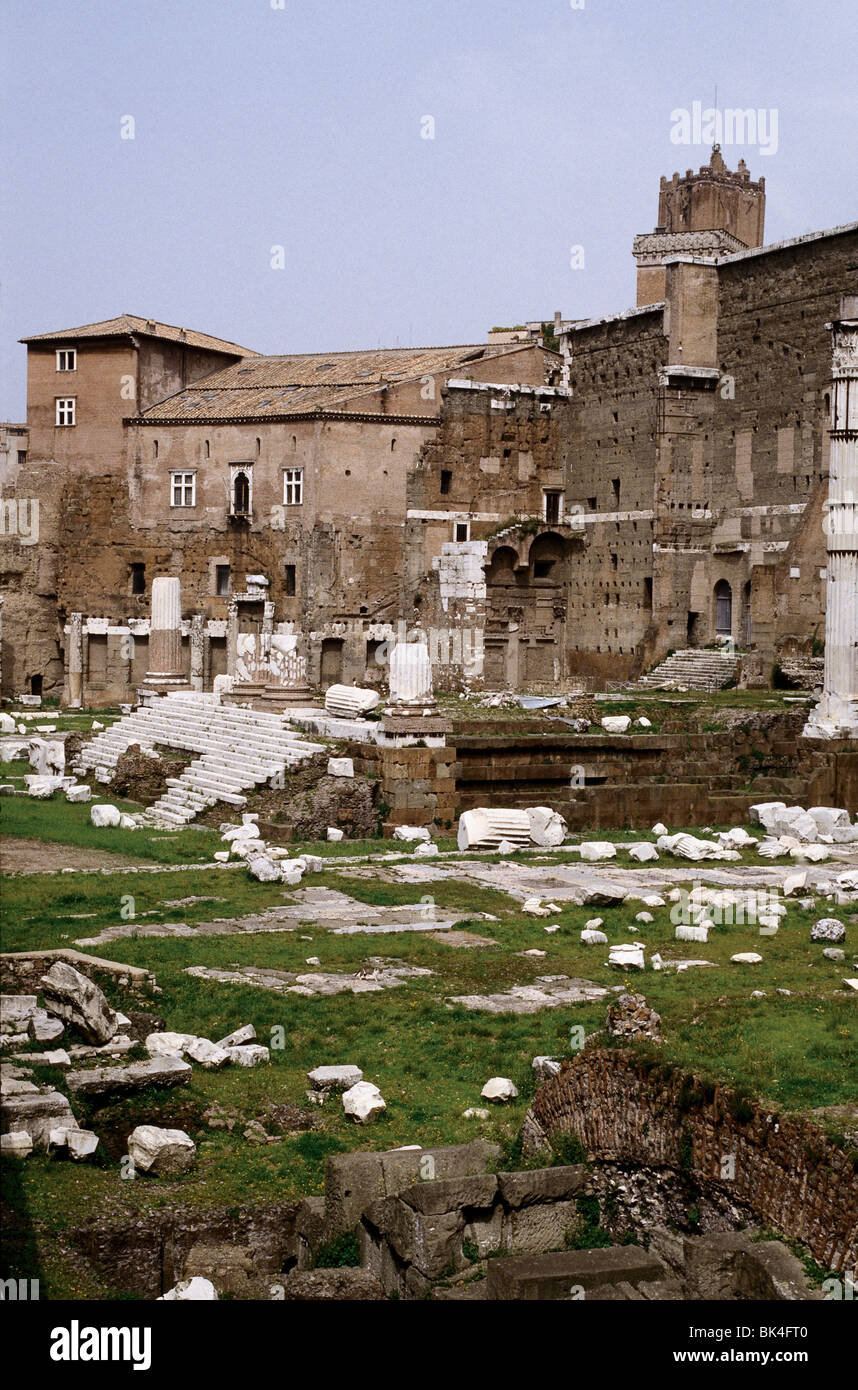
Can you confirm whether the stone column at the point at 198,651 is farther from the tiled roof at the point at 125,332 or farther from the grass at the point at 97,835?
the grass at the point at 97,835

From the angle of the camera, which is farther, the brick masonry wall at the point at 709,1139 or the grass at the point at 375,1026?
the grass at the point at 375,1026

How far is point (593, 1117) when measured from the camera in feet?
29.8

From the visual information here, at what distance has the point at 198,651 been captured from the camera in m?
45.7

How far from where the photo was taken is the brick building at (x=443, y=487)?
39031 mm

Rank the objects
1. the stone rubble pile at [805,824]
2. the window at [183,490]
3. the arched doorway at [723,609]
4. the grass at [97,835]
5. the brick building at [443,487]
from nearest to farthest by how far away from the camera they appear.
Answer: the grass at [97,835]
the stone rubble pile at [805,824]
the brick building at [443,487]
the arched doorway at [723,609]
the window at [183,490]

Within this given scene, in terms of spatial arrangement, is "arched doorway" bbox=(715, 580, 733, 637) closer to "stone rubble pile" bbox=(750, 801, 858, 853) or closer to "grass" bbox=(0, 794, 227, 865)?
"stone rubble pile" bbox=(750, 801, 858, 853)

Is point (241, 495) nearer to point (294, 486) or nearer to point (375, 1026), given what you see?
point (294, 486)

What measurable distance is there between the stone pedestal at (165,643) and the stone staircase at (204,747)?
3.19 m

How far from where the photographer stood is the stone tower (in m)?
61.5

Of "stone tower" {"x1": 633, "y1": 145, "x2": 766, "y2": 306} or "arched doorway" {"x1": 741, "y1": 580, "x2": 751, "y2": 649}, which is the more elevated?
"stone tower" {"x1": 633, "y1": 145, "x2": 766, "y2": 306}

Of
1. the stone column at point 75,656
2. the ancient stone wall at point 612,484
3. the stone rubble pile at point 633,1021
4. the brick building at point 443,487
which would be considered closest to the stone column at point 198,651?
the brick building at point 443,487

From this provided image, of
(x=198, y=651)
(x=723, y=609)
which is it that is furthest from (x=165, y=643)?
(x=723, y=609)

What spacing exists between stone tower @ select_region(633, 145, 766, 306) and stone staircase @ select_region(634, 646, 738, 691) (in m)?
25.9

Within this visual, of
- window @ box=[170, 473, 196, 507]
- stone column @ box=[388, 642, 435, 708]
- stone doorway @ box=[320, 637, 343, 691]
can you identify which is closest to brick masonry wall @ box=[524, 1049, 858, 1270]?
stone column @ box=[388, 642, 435, 708]
